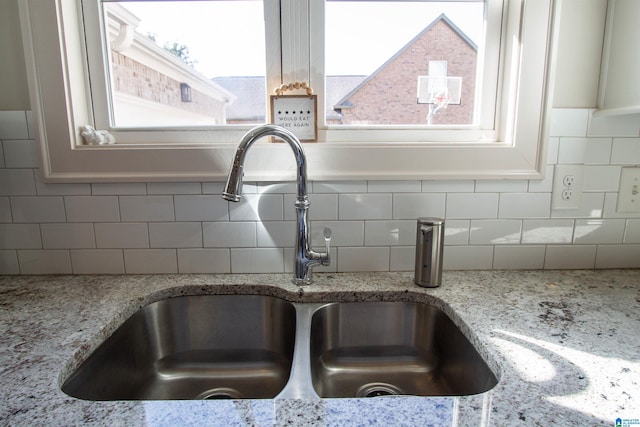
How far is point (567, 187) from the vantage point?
3.46 ft

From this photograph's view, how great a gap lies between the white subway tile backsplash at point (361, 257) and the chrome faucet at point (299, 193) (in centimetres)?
12

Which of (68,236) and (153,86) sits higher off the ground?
(153,86)

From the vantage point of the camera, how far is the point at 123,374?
834 mm

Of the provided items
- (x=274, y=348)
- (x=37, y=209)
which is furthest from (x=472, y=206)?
(x=37, y=209)

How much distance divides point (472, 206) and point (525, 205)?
15 cm

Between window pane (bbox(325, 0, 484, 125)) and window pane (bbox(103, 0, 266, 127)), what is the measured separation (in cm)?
22

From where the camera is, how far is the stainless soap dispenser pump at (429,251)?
92 cm

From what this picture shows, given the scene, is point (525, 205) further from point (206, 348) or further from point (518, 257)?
point (206, 348)

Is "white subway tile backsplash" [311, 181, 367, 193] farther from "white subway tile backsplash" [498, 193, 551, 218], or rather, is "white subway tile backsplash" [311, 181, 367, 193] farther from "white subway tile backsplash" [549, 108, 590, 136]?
"white subway tile backsplash" [549, 108, 590, 136]

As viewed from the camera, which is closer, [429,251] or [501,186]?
[429,251]

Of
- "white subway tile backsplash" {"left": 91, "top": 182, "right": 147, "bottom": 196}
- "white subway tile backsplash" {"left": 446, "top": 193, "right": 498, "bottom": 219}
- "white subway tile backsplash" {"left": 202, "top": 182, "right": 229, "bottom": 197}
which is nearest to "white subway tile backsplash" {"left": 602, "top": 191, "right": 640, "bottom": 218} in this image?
"white subway tile backsplash" {"left": 446, "top": 193, "right": 498, "bottom": 219}

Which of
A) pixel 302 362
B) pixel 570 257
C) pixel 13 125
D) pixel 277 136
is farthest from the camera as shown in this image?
pixel 570 257

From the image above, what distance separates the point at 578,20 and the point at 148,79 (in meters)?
1.20

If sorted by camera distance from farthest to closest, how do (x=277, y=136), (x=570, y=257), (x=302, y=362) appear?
(x=570, y=257) < (x=277, y=136) < (x=302, y=362)
